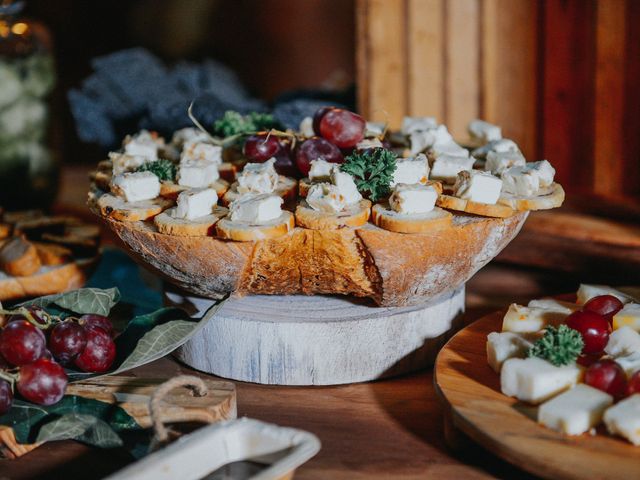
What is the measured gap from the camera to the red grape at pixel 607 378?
3.05ft

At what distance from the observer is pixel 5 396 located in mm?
982

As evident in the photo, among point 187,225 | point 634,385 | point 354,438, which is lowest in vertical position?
point 354,438

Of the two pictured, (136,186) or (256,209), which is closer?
(256,209)

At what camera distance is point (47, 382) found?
1010 mm

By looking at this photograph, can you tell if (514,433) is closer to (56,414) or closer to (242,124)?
(56,414)

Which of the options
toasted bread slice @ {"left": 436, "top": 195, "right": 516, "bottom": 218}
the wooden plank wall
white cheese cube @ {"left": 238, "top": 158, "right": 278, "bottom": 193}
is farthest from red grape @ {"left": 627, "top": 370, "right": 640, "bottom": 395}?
the wooden plank wall

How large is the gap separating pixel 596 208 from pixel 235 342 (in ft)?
2.70

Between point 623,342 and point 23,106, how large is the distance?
1.21 metres

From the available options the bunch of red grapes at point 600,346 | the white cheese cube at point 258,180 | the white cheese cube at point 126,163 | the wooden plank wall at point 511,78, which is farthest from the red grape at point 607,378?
the wooden plank wall at point 511,78

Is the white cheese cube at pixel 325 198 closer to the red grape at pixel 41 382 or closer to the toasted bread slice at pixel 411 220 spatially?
the toasted bread slice at pixel 411 220

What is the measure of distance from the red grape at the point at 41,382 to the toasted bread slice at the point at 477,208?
498 mm

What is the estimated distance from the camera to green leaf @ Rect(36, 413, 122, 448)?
968 mm

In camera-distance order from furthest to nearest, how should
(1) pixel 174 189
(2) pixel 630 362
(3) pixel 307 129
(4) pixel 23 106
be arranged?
(4) pixel 23 106 < (3) pixel 307 129 < (1) pixel 174 189 < (2) pixel 630 362

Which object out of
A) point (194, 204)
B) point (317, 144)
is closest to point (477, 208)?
point (317, 144)
